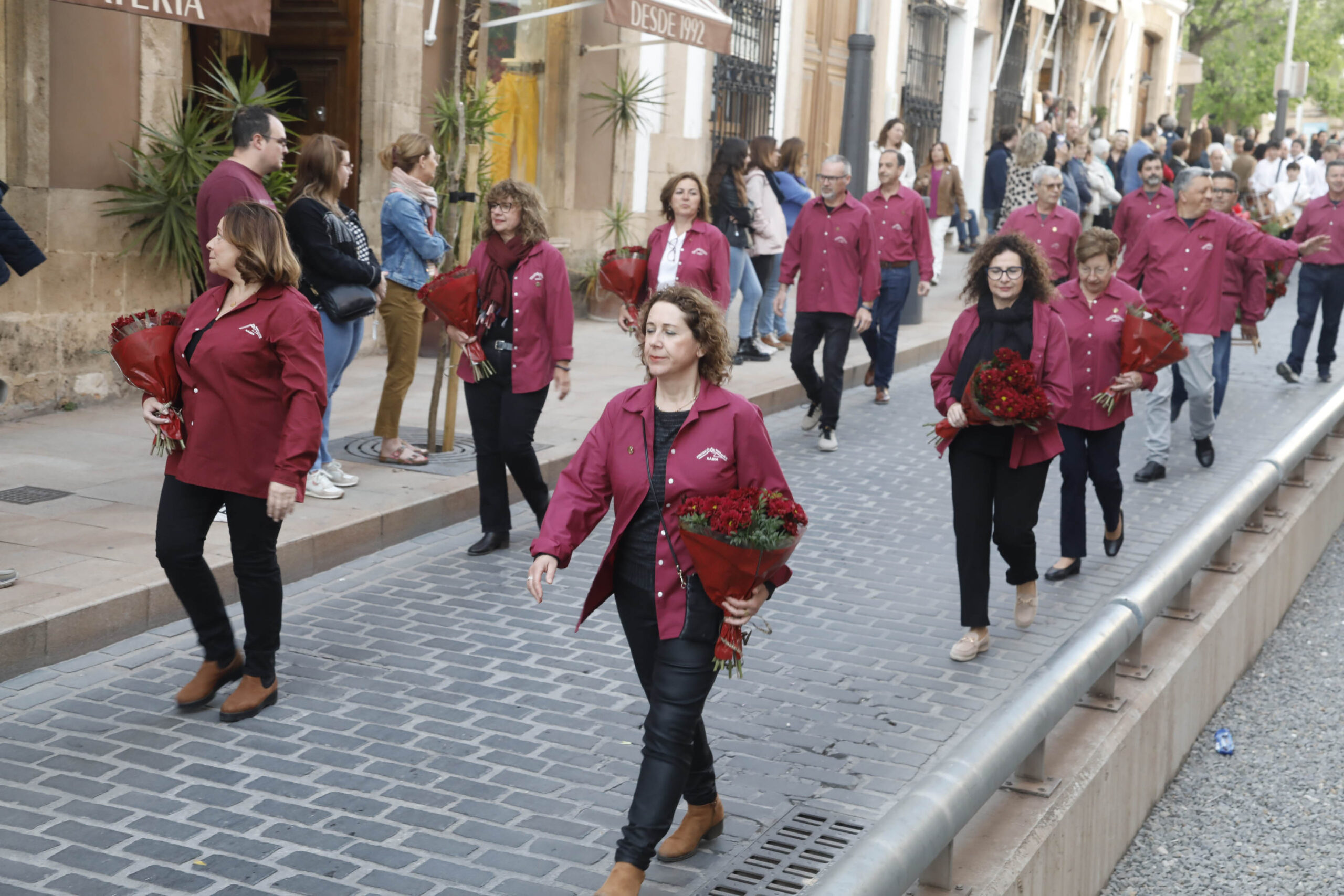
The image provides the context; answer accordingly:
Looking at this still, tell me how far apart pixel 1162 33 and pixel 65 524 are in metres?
37.6

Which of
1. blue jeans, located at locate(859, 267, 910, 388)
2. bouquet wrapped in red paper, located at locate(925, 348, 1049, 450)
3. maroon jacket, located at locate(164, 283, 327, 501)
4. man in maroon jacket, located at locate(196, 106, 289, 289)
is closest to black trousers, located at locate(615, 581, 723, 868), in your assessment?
maroon jacket, located at locate(164, 283, 327, 501)

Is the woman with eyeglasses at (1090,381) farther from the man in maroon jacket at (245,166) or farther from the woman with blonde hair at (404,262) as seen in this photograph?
the man in maroon jacket at (245,166)

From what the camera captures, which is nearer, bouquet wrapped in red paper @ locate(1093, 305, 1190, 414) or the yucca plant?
bouquet wrapped in red paper @ locate(1093, 305, 1190, 414)

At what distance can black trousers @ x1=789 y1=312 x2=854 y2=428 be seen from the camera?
10.7 meters

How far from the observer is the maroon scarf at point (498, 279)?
7.51 metres

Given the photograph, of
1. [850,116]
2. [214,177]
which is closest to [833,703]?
[214,177]

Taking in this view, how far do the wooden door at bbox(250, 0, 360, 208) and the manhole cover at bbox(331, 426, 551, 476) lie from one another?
4101 mm

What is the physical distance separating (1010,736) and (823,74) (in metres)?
19.1

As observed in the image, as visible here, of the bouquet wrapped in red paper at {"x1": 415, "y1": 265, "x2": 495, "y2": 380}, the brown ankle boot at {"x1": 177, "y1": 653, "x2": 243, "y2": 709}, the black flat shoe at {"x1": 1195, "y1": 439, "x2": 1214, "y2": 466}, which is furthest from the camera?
the black flat shoe at {"x1": 1195, "y1": 439, "x2": 1214, "y2": 466}

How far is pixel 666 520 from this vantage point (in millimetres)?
4121

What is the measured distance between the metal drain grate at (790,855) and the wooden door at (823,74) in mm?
17460

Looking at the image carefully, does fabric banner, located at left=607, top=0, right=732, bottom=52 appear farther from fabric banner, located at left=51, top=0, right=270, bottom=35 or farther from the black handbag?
the black handbag

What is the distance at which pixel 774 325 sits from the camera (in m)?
14.9

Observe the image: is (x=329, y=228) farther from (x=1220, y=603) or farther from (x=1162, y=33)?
(x=1162, y=33)
